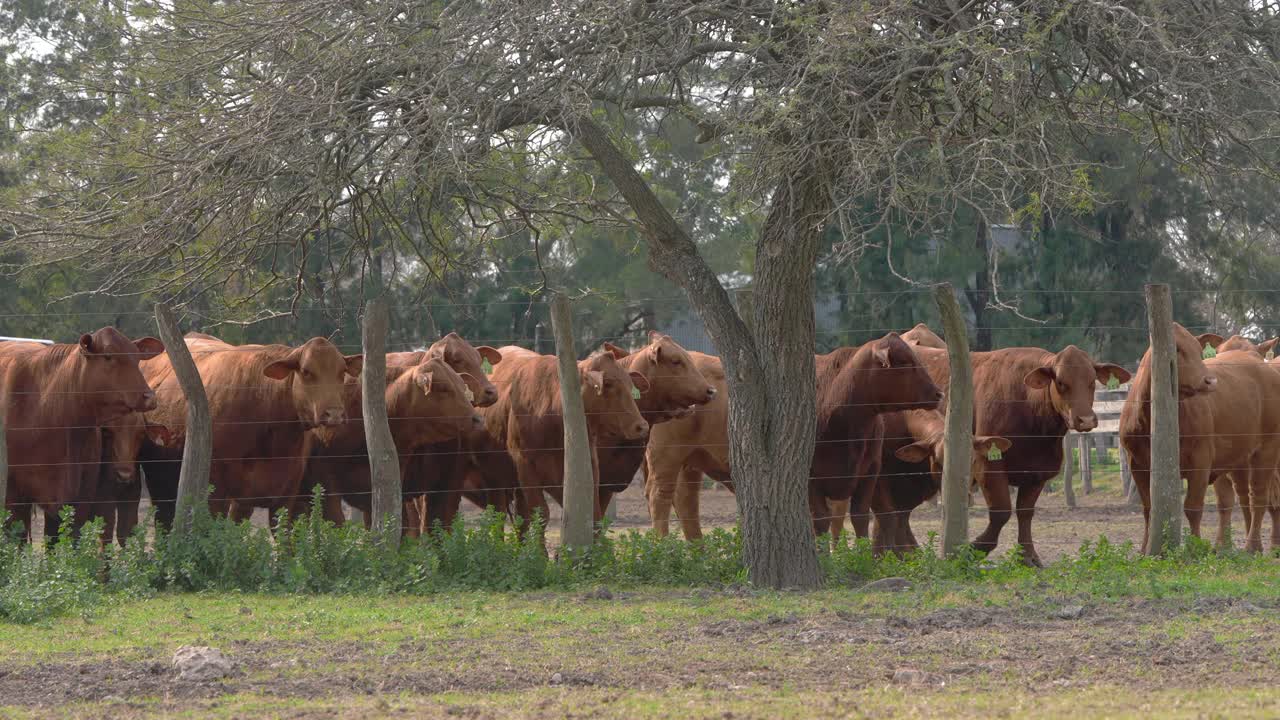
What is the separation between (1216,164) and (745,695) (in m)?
5.02

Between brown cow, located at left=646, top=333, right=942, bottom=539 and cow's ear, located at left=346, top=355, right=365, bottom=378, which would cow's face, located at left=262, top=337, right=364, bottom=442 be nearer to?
cow's ear, located at left=346, top=355, right=365, bottom=378

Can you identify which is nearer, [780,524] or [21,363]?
[780,524]

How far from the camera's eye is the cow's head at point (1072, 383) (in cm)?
1173

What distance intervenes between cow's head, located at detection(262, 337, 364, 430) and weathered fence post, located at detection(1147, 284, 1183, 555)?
5838 millimetres

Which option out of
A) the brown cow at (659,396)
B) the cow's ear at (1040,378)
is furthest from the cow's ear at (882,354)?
the brown cow at (659,396)

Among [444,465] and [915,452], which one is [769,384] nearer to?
[915,452]

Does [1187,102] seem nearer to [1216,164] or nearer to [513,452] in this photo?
[1216,164]

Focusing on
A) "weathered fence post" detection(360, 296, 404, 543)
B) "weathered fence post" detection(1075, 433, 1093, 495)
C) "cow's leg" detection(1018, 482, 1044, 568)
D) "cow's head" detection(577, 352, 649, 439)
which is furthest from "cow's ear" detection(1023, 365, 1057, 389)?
"weathered fence post" detection(1075, 433, 1093, 495)

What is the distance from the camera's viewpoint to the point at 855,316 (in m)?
23.4

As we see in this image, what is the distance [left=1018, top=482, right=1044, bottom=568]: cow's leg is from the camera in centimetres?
1176

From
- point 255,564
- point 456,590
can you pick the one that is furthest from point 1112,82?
point 255,564

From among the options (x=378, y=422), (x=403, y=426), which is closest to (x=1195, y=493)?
(x=403, y=426)

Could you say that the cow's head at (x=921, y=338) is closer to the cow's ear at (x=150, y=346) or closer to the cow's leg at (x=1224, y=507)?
the cow's leg at (x=1224, y=507)

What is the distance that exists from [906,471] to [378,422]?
4640 millimetres
